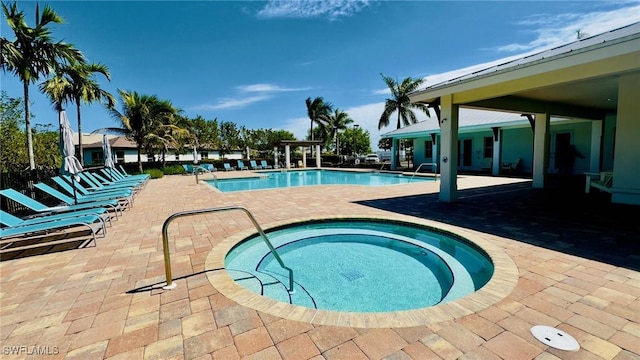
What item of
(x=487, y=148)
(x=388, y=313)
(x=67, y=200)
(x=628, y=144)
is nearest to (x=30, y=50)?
(x=67, y=200)

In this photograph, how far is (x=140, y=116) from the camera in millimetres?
20641

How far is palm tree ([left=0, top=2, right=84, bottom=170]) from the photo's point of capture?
8.89 meters

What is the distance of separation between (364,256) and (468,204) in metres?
4.40

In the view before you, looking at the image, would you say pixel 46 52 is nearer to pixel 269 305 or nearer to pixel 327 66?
pixel 269 305

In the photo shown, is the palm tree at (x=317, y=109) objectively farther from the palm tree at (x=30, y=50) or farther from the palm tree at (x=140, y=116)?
the palm tree at (x=30, y=50)

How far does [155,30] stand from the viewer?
1455cm

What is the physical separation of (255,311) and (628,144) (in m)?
9.57

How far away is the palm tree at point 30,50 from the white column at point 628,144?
16870 millimetres

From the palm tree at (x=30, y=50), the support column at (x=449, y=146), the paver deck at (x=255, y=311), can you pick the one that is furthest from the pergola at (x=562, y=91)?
the palm tree at (x=30, y=50)

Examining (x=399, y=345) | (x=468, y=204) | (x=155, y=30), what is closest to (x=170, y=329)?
(x=399, y=345)

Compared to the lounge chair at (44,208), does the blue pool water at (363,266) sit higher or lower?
lower

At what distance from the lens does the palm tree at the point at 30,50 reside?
350 inches

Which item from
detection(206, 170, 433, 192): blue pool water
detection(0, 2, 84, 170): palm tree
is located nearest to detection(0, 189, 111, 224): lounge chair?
detection(0, 2, 84, 170): palm tree

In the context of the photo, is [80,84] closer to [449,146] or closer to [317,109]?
[449,146]
